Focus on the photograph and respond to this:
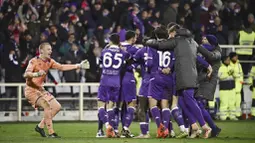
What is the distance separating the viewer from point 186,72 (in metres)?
19.0

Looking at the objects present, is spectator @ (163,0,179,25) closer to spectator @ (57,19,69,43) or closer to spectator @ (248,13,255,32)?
spectator @ (248,13,255,32)

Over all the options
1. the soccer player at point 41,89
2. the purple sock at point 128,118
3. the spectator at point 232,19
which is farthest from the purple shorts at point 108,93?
the spectator at point 232,19

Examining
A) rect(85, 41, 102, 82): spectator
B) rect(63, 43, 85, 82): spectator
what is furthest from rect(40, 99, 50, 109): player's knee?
rect(85, 41, 102, 82): spectator

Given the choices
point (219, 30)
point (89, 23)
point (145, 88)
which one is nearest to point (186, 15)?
point (219, 30)

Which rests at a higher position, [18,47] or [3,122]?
[18,47]

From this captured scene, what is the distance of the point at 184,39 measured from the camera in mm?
19234

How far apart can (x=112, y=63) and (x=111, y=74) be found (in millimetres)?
272

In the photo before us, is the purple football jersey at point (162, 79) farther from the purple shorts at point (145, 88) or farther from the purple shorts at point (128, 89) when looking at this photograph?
the purple shorts at point (128, 89)

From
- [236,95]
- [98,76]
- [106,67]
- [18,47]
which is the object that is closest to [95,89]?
[98,76]

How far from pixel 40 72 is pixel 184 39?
3291mm

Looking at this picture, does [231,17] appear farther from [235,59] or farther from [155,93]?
[155,93]

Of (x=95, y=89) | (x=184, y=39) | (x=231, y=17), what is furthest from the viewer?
(x=231, y=17)

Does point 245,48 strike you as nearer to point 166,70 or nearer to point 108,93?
point 108,93

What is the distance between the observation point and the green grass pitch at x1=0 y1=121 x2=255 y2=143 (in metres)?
18.1
